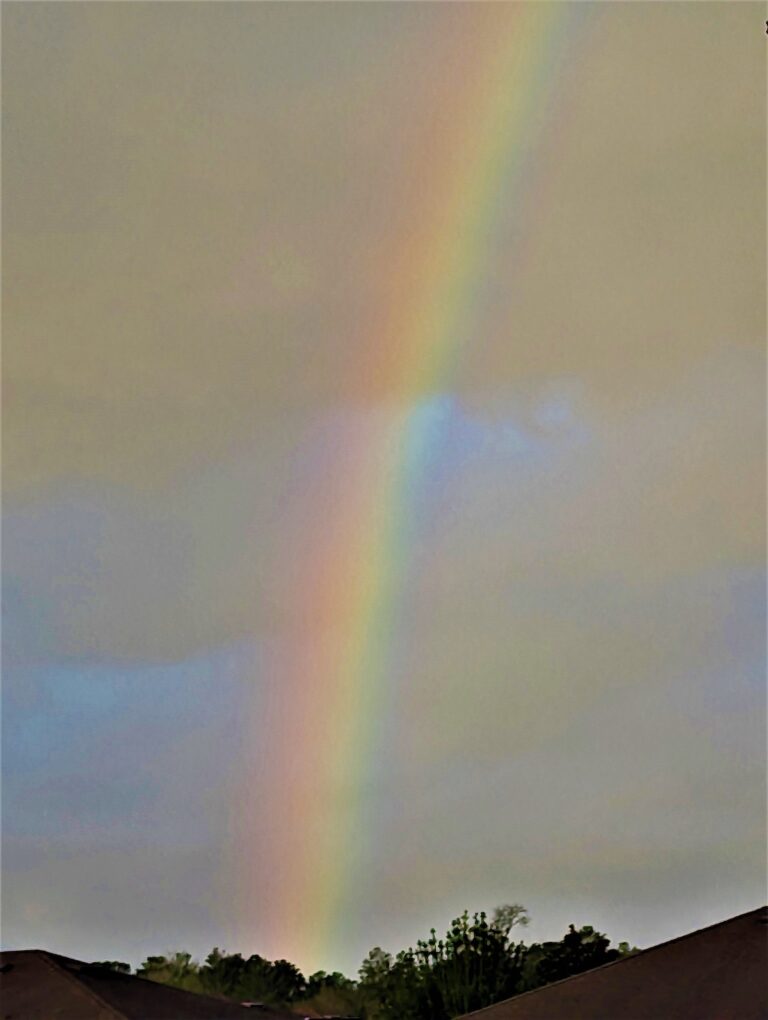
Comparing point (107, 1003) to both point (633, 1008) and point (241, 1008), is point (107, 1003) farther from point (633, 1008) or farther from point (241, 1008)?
Result: point (633, 1008)

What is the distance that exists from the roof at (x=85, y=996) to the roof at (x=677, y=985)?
27.3 feet

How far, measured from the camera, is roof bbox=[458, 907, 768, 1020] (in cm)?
2988

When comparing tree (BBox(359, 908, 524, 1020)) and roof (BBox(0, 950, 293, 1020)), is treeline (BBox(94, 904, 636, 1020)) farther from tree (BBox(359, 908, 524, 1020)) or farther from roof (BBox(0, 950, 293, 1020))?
roof (BBox(0, 950, 293, 1020))

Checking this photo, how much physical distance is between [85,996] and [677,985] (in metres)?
14.8

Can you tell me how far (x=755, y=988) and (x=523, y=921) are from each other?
4172cm

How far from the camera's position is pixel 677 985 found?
31094 millimetres

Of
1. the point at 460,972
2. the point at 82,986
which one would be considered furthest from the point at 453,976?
the point at 82,986

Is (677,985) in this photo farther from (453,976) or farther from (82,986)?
(453,976)

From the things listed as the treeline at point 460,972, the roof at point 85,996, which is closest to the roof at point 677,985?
the roof at point 85,996

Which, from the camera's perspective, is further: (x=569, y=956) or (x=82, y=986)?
(x=569, y=956)

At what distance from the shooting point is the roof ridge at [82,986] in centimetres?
3256

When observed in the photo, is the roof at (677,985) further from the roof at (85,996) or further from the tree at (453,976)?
the tree at (453,976)

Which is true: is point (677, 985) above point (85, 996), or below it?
above

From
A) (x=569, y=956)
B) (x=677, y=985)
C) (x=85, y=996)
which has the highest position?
(x=569, y=956)
